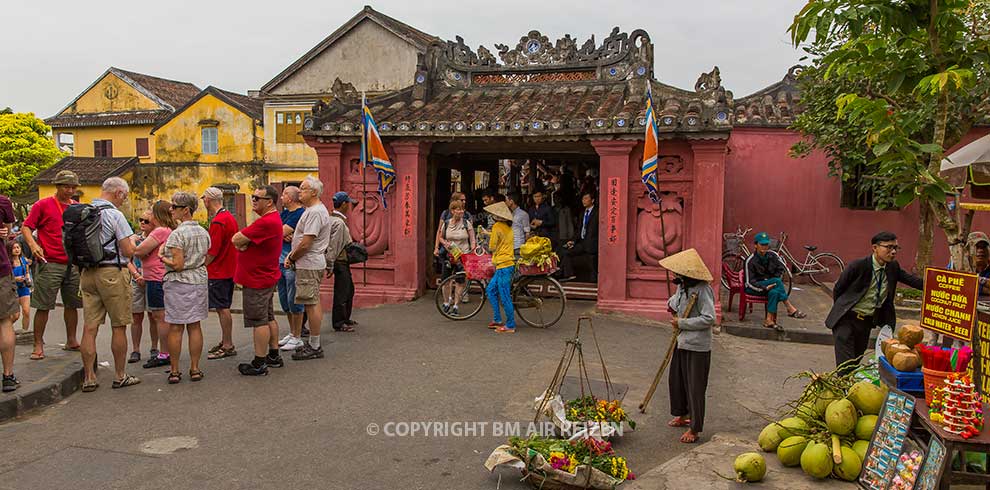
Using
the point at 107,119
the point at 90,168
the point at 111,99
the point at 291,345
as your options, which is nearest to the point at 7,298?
the point at 291,345

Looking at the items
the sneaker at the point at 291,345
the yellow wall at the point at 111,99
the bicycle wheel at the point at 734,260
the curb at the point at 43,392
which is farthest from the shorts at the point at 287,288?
the yellow wall at the point at 111,99

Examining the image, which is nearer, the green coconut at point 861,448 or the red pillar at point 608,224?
the green coconut at point 861,448

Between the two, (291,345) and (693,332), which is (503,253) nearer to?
(291,345)

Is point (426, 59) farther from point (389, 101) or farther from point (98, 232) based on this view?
point (98, 232)

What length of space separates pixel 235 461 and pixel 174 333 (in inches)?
84.2

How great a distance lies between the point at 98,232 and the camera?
639 cm

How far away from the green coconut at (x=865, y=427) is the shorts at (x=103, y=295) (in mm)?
6230

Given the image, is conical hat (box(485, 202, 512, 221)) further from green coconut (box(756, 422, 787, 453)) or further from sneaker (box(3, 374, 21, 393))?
sneaker (box(3, 374, 21, 393))

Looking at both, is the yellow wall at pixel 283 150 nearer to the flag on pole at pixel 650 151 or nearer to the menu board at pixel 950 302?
the flag on pole at pixel 650 151

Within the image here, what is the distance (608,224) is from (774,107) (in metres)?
8.35

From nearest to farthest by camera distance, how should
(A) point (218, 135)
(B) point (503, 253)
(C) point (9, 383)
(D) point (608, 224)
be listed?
(C) point (9, 383) < (B) point (503, 253) < (D) point (608, 224) < (A) point (218, 135)

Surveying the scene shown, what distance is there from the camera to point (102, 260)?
6.43m

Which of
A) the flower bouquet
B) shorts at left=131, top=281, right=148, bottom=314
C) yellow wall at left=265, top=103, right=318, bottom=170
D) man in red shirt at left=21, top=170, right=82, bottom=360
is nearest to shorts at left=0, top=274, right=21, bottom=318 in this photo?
man in red shirt at left=21, top=170, right=82, bottom=360

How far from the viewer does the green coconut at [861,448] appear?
15.5 feet
